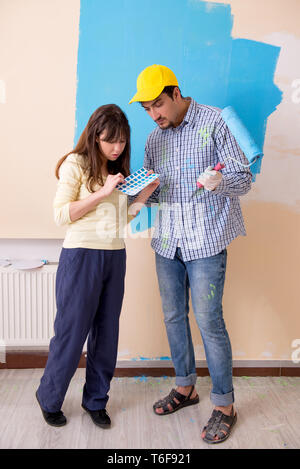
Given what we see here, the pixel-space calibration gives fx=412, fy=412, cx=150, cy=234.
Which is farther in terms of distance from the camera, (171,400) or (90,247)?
(171,400)

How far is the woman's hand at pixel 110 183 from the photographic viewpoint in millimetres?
1411

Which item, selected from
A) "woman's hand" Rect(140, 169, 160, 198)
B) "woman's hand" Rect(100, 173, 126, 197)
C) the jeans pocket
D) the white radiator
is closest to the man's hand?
"woman's hand" Rect(140, 169, 160, 198)

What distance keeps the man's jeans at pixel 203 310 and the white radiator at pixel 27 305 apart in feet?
1.93

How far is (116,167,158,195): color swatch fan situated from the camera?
145 centimetres

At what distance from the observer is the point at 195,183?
1.54m

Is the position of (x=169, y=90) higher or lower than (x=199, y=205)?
higher

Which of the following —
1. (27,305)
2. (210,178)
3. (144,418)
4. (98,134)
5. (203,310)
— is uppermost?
(98,134)

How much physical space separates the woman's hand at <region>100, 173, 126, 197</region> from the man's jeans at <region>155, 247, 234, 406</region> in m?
0.38

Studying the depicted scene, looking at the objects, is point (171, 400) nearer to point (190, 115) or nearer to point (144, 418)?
point (144, 418)

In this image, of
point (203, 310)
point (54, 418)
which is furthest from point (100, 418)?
point (203, 310)

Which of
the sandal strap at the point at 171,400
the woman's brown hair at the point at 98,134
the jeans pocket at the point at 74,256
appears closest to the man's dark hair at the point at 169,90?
the woman's brown hair at the point at 98,134

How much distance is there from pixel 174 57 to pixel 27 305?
132cm

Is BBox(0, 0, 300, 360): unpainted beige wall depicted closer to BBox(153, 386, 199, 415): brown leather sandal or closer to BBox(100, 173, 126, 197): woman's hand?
BBox(153, 386, 199, 415): brown leather sandal

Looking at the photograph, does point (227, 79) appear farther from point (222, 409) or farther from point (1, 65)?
point (222, 409)
